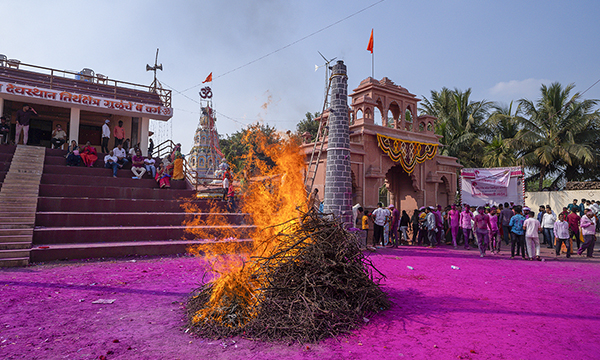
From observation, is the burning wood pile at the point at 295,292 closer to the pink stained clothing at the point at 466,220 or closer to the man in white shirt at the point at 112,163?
the pink stained clothing at the point at 466,220

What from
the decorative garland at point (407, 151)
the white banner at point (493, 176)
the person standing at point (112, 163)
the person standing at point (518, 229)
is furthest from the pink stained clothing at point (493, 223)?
the person standing at point (112, 163)

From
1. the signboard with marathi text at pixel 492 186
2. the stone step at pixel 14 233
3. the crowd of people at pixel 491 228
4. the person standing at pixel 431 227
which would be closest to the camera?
the stone step at pixel 14 233

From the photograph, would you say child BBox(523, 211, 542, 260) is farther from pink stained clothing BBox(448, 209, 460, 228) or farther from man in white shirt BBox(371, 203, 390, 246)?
man in white shirt BBox(371, 203, 390, 246)

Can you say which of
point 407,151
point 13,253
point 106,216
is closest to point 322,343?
point 13,253

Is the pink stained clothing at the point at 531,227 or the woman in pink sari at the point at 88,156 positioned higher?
the woman in pink sari at the point at 88,156

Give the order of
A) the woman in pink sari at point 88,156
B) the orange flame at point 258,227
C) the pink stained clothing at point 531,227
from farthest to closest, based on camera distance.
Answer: the woman in pink sari at point 88,156, the pink stained clothing at point 531,227, the orange flame at point 258,227

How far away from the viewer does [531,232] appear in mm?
11055

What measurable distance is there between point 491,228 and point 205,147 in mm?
25353

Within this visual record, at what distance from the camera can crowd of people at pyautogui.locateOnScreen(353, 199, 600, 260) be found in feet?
37.6

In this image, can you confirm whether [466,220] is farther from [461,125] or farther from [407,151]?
[461,125]

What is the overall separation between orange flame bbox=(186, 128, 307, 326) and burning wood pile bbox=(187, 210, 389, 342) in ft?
0.05

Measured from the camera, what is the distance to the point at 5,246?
26.3 ft

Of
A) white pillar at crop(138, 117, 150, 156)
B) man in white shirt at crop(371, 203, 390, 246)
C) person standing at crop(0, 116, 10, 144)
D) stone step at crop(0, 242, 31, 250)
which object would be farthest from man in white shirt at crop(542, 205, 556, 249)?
person standing at crop(0, 116, 10, 144)

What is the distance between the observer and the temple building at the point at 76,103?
16.9 m
